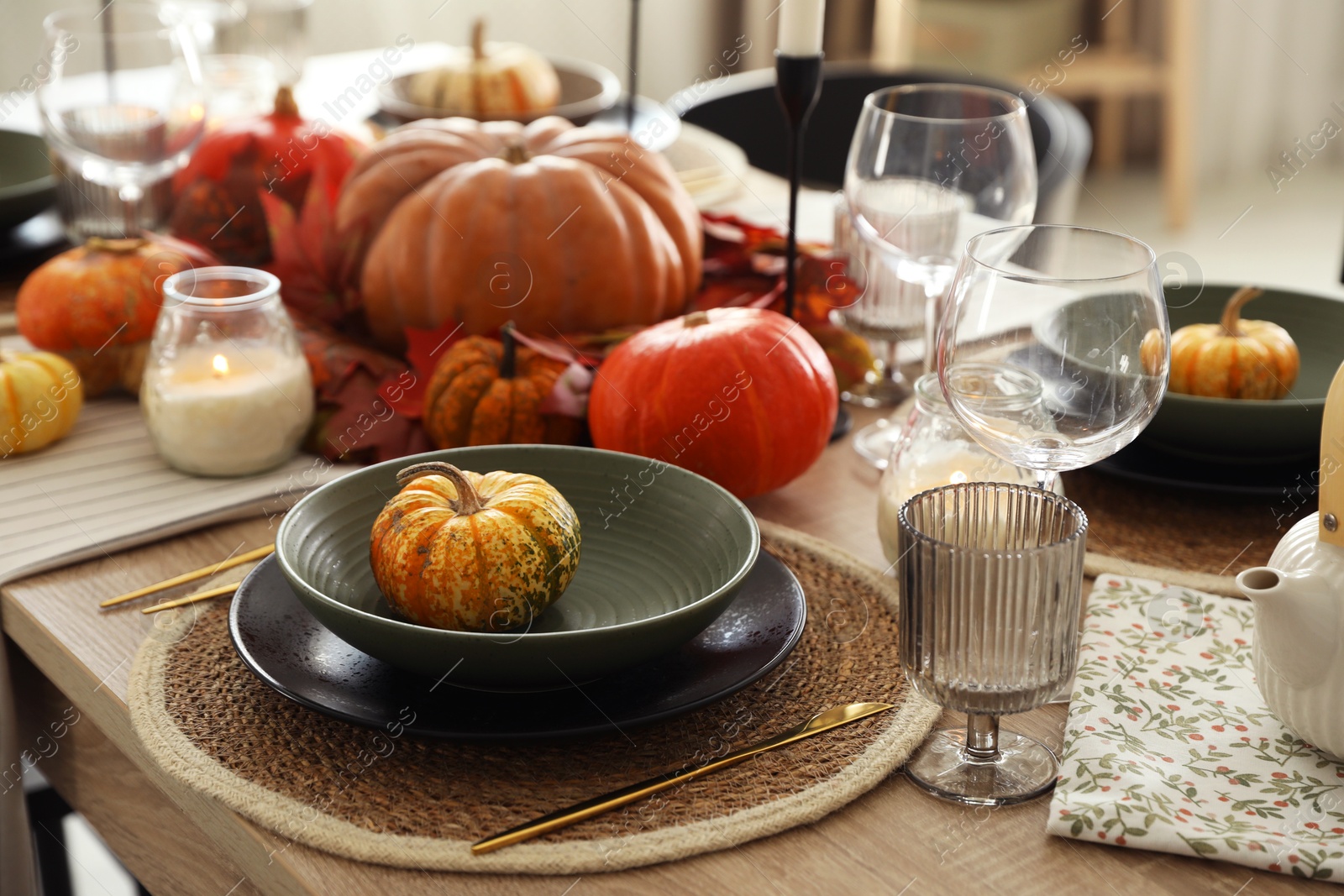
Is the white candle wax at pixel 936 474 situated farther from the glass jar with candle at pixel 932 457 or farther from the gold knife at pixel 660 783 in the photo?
the gold knife at pixel 660 783

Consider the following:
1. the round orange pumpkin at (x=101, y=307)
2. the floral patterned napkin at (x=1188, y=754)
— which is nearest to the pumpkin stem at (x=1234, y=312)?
the floral patterned napkin at (x=1188, y=754)

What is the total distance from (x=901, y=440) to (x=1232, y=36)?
13.6 ft

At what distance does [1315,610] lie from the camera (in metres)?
0.63

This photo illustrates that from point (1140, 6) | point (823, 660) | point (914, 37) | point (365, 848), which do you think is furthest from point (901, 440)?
point (1140, 6)

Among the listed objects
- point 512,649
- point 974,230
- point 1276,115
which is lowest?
point 1276,115

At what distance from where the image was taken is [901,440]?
861 mm

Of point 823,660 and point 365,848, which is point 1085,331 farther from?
point 365,848

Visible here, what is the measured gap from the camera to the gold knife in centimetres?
61

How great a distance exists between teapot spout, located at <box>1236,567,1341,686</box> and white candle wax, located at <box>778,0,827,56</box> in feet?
1.90

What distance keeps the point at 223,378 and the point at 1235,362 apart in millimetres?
764

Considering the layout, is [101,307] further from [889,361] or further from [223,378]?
[889,361]

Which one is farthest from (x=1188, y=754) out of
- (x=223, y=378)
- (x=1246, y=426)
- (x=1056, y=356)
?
(x=223, y=378)

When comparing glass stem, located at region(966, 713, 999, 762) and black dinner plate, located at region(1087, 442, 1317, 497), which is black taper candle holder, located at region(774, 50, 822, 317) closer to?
black dinner plate, located at region(1087, 442, 1317, 497)

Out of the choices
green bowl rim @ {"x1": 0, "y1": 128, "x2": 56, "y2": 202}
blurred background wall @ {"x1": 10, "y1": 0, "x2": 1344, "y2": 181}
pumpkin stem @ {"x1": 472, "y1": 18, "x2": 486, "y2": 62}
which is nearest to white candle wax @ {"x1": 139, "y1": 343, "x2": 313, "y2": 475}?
green bowl rim @ {"x1": 0, "y1": 128, "x2": 56, "y2": 202}
